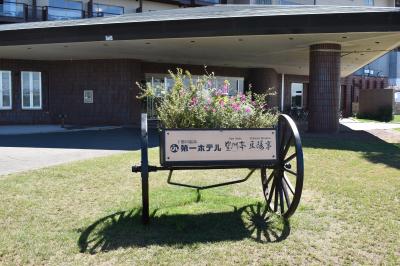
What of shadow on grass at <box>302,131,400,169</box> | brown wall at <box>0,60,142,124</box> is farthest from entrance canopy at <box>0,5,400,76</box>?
shadow on grass at <box>302,131,400,169</box>

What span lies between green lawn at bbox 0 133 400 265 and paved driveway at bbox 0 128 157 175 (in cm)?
172

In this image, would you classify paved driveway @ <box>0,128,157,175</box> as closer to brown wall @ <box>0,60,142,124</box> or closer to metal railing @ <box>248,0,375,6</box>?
brown wall @ <box>0,60,142,124</box>

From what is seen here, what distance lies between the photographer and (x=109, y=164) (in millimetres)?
9406

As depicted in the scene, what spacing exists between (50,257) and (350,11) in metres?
12.6

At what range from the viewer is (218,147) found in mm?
5164

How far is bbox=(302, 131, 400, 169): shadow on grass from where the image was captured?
1034 cm

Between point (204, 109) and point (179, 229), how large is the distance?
1.55 m

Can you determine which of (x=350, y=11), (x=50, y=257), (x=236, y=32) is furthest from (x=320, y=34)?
(x=50, y=257)

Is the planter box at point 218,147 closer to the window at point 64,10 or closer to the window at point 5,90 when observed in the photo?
the window at point 5,90

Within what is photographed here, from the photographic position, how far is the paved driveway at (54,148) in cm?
979

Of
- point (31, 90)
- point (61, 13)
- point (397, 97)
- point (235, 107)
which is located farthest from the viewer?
point (397, 97)

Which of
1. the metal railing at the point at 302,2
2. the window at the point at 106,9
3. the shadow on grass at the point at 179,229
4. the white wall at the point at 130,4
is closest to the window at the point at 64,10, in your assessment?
the white wall at the point at 130,4

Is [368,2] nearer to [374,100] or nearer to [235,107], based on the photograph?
[374,100]

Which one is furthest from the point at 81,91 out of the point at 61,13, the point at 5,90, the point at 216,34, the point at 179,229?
the point at 179,229
